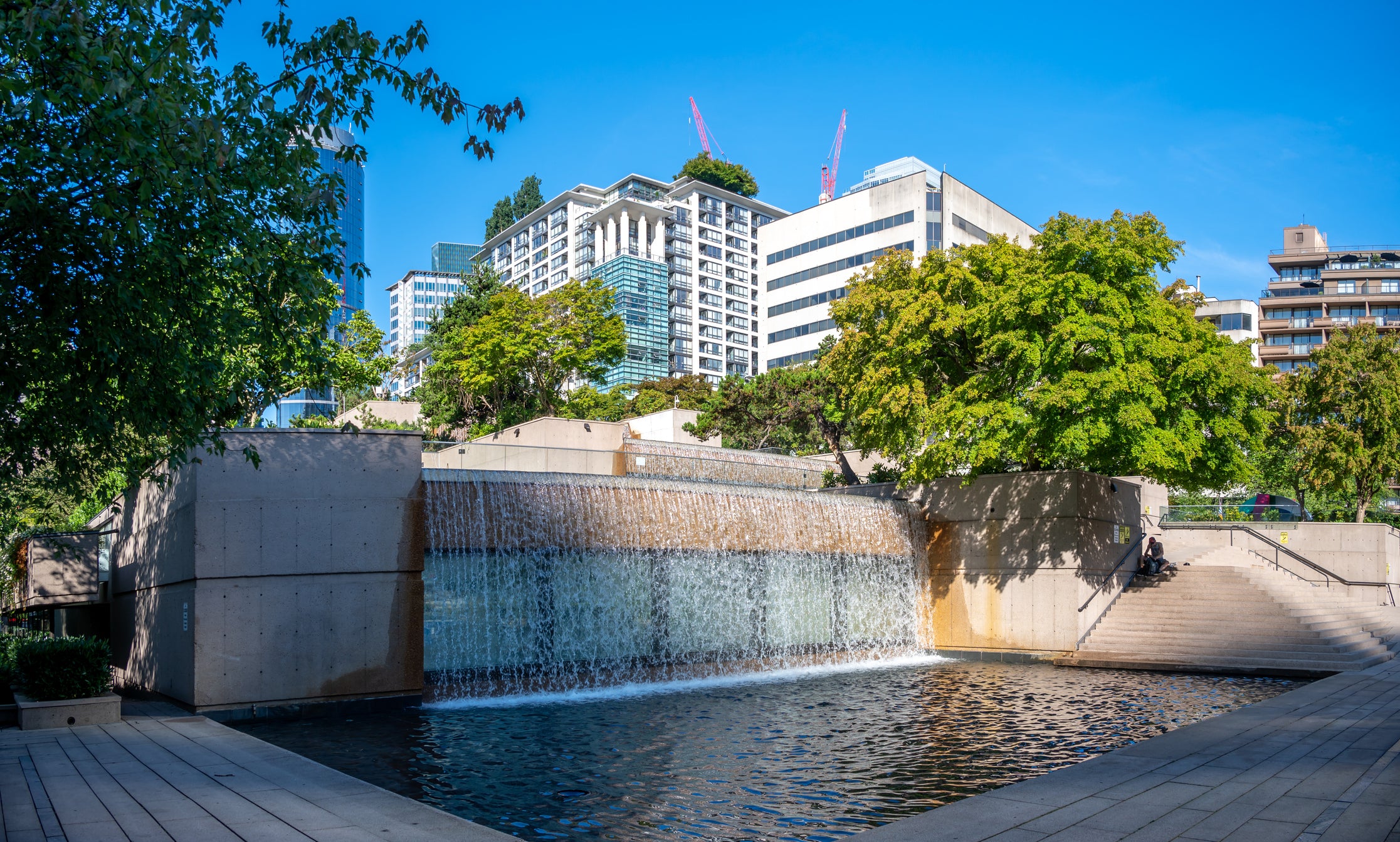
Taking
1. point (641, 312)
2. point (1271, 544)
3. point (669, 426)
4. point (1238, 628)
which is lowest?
point (1238, 628)

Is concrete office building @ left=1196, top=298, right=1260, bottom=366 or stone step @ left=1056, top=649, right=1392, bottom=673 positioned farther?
concrete office building @ left=1196, top=298, right=1260, bottom=366

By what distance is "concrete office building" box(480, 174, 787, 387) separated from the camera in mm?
119812

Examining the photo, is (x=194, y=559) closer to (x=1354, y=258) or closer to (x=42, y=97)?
(x=42, y=97)

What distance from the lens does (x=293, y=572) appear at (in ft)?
54.9

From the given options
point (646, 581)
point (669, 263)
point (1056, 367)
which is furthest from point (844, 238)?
point (646, 581)

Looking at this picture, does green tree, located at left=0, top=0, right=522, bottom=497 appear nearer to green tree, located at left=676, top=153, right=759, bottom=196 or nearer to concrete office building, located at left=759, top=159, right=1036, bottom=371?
concrete office building, located at left=759, top=159, right=1036, bottom=371

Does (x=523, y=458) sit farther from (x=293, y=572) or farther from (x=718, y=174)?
(x=718, y=174)

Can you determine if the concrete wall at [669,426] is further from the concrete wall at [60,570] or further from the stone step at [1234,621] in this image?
the concrete wall at [60,570]

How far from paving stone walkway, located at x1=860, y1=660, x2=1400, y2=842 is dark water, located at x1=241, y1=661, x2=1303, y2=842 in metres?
1.20

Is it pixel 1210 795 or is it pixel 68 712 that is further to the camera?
pixel 68 712

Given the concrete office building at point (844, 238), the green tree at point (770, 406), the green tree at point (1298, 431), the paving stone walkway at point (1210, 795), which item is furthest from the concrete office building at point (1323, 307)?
the paving stone walkway at point (1210, 795)

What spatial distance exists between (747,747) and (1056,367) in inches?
538

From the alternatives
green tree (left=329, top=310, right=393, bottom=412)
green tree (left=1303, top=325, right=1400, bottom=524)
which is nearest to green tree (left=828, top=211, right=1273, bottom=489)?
green tree (left=1303, top=325, right=1400, bottom=524)

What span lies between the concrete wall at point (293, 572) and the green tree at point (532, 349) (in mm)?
26709
